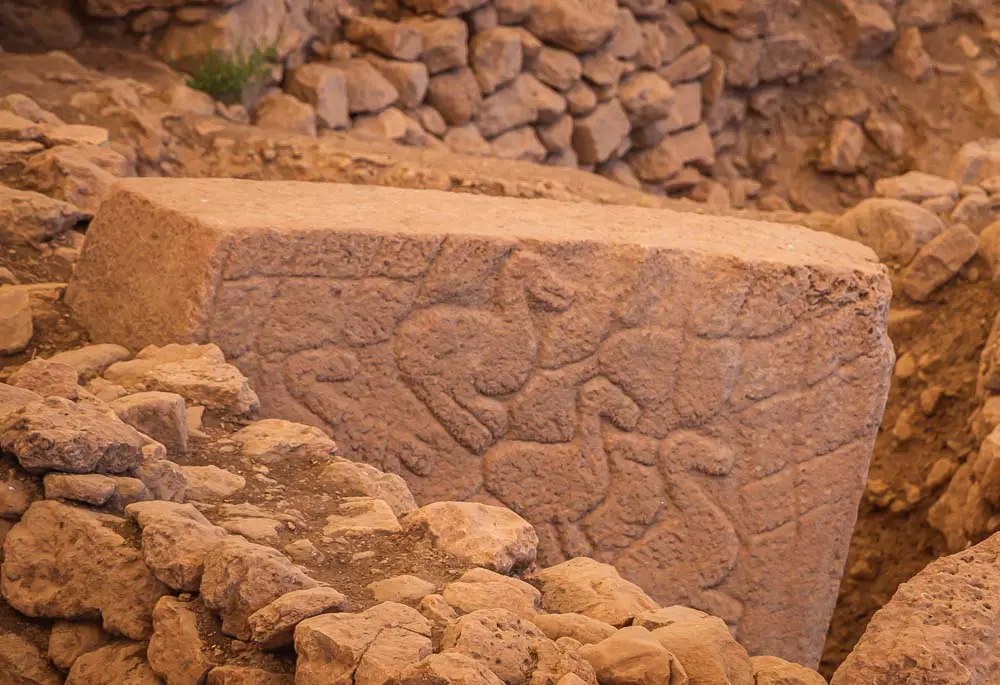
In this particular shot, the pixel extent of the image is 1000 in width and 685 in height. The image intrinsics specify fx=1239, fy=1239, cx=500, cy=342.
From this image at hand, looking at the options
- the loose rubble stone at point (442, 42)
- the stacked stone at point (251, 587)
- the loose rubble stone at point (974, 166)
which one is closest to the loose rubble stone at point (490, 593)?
the stacked stone at point (251, 587)

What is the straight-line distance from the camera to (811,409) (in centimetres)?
284

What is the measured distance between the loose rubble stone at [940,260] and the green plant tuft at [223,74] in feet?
8.65

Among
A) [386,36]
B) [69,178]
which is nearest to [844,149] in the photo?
[386,36]

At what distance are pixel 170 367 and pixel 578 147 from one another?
178 inches

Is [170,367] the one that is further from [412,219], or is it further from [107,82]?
[107,82]

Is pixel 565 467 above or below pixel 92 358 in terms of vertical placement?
below

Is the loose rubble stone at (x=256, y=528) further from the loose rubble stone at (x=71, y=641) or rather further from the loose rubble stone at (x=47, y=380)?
the loose rubble stone at (x=47, y=380)

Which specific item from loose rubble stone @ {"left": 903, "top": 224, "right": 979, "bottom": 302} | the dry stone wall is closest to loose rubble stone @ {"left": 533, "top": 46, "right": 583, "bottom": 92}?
the dry stone wall

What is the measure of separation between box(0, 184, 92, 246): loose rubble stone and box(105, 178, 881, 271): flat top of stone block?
0.38 meters

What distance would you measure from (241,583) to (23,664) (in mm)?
318

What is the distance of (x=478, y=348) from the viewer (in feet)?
8.57

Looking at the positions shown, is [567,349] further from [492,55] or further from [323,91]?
[492,55]

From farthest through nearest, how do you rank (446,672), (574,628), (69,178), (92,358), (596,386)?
(69,178) < (596,386) < (92,358) < (574,628) < (446,672)

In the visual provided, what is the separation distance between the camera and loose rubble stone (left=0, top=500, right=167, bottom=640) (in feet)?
5.38
